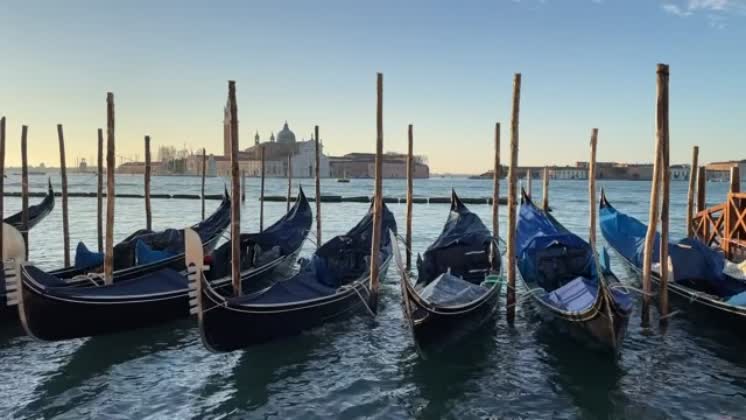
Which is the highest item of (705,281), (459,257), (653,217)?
(653,217)

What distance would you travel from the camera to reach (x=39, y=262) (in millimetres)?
12297

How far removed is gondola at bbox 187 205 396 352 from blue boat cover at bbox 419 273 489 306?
1.09 metres

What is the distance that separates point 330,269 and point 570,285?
11.5 feet

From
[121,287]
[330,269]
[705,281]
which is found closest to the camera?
[121,287]

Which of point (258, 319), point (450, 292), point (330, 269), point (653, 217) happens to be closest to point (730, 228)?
point (653, 217)

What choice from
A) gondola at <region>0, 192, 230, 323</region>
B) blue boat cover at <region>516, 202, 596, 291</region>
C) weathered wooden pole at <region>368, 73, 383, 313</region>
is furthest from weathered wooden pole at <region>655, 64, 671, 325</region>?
gondola at <region>0, 192, 230, 323</region>

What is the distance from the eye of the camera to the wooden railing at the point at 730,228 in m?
10.4

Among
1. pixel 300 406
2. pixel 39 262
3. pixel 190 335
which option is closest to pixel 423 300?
pixel 300 406

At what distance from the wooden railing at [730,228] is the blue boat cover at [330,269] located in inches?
235

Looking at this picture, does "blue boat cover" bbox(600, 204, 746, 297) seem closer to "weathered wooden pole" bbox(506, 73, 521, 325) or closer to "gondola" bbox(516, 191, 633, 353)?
"gondola" bbox(516, 191, 633, 353)

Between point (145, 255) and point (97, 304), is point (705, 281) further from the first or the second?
point (145, 255)

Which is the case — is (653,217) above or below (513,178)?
below

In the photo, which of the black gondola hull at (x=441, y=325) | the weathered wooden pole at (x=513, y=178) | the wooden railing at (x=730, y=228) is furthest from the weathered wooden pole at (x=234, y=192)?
the wooden railing at (x=730, y=228)

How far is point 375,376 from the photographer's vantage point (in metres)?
5.98
